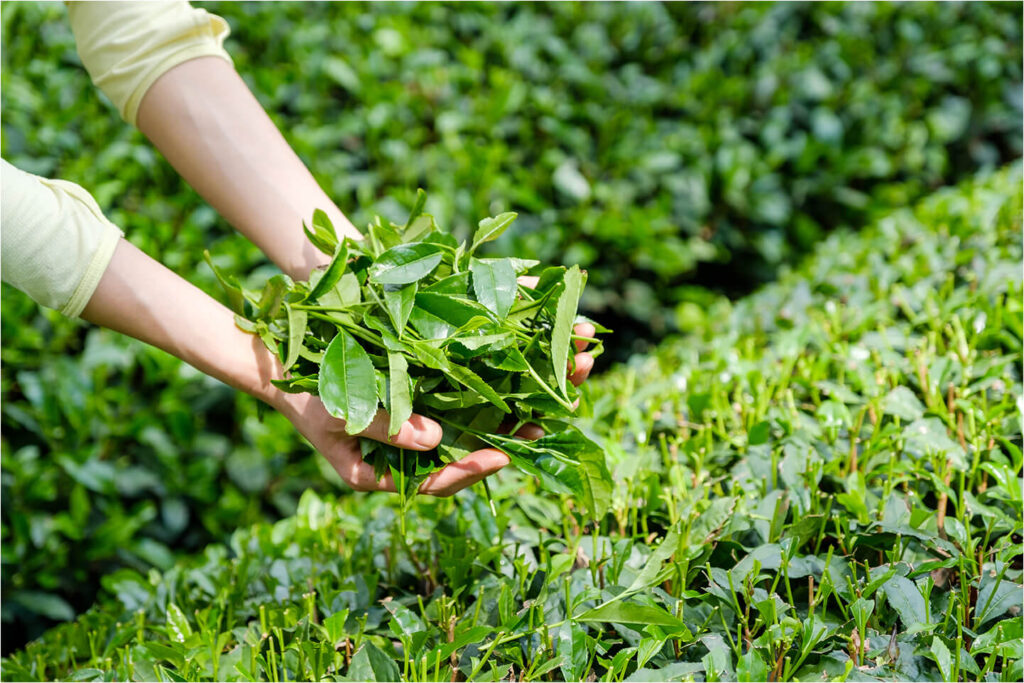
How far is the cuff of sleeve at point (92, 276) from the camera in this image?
4.07 ft

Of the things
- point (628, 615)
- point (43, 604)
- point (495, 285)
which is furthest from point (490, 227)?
point (43, 604)

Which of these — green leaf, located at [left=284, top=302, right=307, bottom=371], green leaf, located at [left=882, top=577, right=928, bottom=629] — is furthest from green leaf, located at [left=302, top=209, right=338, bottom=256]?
green leaf, located at [left=882, top=577, right=928, bottom=629]

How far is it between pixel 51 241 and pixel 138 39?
20.1 inches

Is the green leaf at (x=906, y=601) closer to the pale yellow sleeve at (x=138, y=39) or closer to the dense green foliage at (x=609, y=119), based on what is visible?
the pale yellow sleeve at (x=138, y=39)

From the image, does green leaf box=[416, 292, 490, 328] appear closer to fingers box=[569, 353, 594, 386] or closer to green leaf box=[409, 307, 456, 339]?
green leaf box=[409, 307, 456, 339]

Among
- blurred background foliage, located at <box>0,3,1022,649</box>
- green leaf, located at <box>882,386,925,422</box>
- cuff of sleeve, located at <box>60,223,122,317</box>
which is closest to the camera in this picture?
cuff of sleeve, located at <box>60,223,122,317</box>

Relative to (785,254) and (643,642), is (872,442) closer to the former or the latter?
(643,642)

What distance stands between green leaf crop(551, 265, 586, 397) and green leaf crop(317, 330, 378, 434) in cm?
25

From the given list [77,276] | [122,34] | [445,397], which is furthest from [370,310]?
[122,34]

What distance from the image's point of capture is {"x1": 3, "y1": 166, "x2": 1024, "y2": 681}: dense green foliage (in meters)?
1.11

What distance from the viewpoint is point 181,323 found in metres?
1.30

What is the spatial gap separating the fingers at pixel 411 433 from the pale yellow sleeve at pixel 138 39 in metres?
Result: 0.83

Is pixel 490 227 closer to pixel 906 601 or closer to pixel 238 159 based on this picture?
pixel 238 159

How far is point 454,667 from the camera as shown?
113 cm
